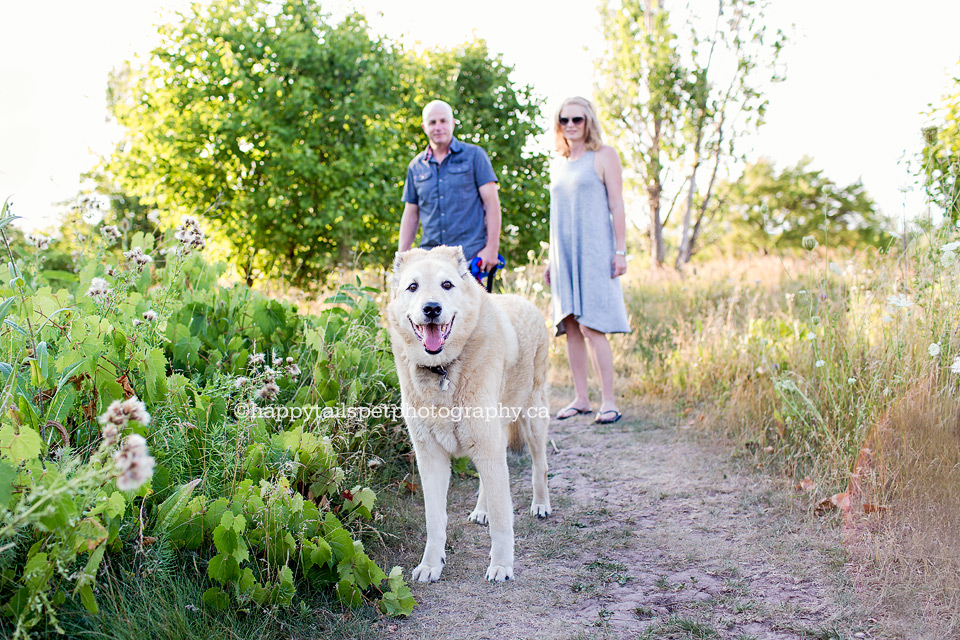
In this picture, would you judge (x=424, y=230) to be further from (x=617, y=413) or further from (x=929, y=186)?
(x=929, y=186)

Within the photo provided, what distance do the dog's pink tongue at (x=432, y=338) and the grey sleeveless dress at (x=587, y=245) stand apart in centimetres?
254

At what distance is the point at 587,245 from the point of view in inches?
201

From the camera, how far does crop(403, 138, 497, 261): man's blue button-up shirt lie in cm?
477

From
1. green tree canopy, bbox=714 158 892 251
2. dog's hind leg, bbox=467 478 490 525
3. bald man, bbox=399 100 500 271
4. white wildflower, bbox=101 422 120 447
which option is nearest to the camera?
white wildflower, bbox=101 422 120 447

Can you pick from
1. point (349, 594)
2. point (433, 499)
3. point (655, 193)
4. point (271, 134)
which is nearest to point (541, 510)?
point (433, 499)

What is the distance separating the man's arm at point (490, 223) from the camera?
4641mm

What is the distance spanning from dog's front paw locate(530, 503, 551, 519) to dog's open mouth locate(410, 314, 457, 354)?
1.33 metres

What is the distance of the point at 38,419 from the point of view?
224 centimetres

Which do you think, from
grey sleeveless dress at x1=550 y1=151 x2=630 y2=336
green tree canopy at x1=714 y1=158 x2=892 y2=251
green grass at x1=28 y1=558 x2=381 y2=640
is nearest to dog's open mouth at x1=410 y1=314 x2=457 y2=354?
green grass at x1=28 y1=558 x2=381 y2=640

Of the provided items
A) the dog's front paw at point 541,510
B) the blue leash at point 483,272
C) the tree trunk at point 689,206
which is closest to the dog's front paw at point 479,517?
the dog's front paw at point 541,510

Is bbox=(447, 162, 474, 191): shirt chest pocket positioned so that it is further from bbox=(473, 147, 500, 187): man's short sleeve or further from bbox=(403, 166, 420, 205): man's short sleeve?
bbox=(403, 166, 420, 205): man's short sleeve

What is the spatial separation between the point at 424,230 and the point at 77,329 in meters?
2.74

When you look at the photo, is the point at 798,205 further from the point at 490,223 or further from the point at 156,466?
the point at 156,466

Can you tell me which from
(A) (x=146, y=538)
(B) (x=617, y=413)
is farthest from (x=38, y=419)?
(B) (x=617, y=413)
